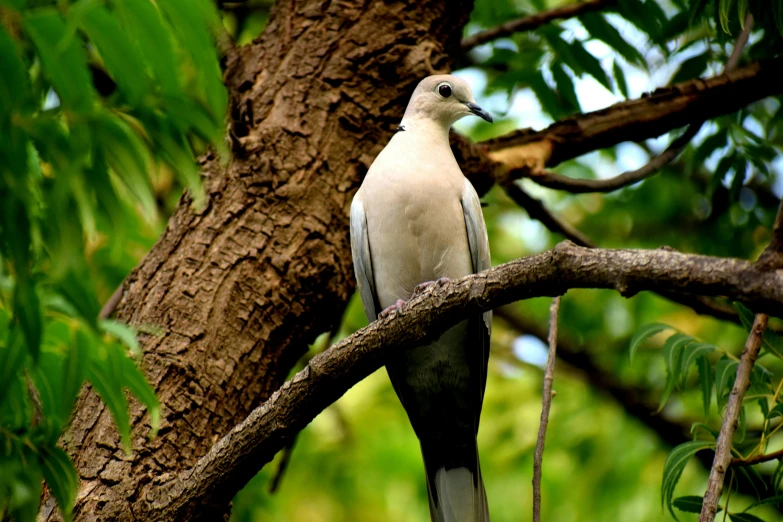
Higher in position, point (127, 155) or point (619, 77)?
point (127, 155)

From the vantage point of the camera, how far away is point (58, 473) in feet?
6.84

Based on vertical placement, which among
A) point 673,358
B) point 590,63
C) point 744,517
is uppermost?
point 590,63

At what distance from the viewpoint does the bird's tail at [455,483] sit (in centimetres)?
387

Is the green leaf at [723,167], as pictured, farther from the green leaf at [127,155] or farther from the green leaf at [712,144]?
the green leaf at [127,155]

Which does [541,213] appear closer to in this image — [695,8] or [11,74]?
[695,8]

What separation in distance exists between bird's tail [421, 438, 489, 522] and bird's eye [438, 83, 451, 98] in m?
1.80

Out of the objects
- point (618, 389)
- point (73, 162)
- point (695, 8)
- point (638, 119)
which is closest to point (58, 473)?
point (73, 162)

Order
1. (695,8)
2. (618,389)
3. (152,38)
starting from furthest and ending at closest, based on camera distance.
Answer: (618,389), (695,8), (152,38)

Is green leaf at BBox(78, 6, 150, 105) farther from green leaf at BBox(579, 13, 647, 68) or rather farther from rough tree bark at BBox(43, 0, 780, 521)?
green leaf at BBox(579, 13, 647, 68)

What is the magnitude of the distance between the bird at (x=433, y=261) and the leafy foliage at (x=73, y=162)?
1678mm

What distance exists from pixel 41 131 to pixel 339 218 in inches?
85.7

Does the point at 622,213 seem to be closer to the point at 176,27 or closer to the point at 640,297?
the point at 640,297

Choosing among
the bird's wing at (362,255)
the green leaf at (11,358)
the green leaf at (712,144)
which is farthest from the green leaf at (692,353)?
the green leaf at (11,358)

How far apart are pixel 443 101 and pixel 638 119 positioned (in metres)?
1.07
